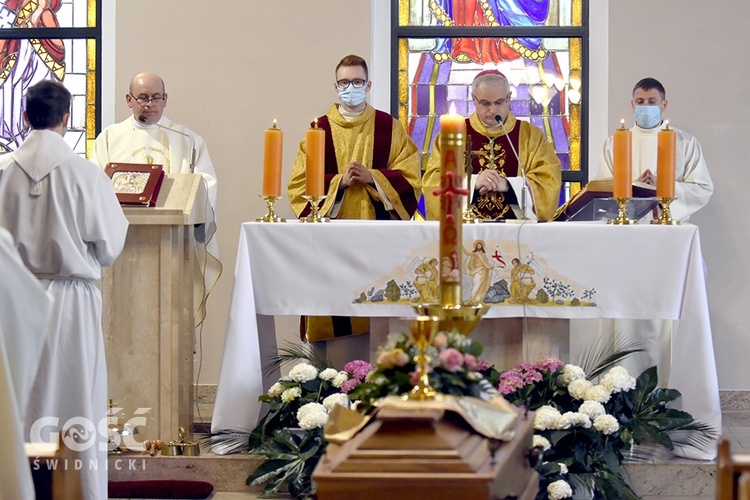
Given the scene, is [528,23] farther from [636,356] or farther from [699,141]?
[636,356]

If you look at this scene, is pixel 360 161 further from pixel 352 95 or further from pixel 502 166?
pixel 502 166

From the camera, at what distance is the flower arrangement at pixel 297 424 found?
4.91m

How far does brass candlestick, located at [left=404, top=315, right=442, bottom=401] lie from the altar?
2.63 meters

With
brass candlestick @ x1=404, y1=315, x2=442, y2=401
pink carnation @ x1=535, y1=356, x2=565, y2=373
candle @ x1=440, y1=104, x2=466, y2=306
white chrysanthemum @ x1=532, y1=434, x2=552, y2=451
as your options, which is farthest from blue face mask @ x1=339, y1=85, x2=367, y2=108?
brass candlestick @ x1=404, y1=315, x2=442, y2=401

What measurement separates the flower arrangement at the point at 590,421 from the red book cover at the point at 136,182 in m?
1.89

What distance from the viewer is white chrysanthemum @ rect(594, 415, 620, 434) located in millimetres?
4781

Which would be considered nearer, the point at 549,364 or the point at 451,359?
the point at 451,359

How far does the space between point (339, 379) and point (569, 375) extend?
1.03 meters

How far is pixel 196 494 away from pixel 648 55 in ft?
14.1

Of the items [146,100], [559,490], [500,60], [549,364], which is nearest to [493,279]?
[549,364]

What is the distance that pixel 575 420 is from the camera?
15.7ft

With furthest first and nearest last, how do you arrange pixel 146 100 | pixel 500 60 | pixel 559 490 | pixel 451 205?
pixel 500 60, pixel 146 100, pixel 559 490, pixel 451 205

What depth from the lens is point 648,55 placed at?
7492mm

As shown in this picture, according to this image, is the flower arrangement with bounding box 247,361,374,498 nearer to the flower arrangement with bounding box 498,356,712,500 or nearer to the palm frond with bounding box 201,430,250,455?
the palm frond with bounding box 201,430,250,455
